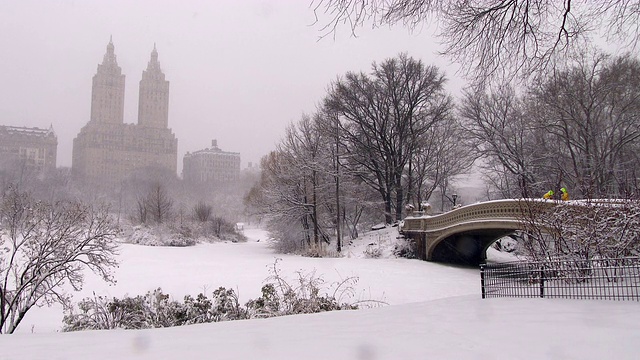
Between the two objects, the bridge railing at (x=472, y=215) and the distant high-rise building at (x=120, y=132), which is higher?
the distant high-rise building at (x=120, y=132)

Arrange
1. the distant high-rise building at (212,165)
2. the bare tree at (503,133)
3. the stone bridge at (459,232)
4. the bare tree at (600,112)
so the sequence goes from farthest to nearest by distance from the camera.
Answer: the distant high-rise building at (212,165)
the bare tree at (503,133)
the bare tree at (600,112)
the stone bridge at (459,232)

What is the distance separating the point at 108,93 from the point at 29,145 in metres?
31.2

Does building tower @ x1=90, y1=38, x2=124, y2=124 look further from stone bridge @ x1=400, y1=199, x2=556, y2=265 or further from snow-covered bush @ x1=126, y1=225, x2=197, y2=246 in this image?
stone bridge @ x1=400, y1=199, x2=556, y2=265

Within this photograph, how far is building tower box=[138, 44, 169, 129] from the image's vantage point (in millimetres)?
126562

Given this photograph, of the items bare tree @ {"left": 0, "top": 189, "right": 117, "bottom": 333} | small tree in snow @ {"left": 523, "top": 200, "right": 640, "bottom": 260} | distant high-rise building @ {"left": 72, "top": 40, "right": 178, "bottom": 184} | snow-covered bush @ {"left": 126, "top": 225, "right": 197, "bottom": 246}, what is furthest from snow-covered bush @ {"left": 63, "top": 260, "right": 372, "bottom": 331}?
distant high-rise building @ {"left": 72, "top": 40, "right": 178, "bottom": 184}

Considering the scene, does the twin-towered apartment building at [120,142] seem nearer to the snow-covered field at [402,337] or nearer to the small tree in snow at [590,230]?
the small tree in snow at [590,230]

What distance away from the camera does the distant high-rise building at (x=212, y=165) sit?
127738 mm

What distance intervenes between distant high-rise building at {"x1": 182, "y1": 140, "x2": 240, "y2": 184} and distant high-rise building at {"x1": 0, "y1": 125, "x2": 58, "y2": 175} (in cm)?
3462

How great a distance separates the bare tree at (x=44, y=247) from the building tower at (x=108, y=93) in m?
115

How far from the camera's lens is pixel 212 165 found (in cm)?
12962

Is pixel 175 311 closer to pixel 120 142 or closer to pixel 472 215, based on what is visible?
pixel 472 215

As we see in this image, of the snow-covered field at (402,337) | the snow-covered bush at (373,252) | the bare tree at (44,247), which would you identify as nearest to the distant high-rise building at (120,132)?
the snow-covered bush at (373,252)

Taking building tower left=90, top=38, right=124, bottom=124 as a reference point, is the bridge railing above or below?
below

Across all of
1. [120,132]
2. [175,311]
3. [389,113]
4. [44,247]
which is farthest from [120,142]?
[175,311]
